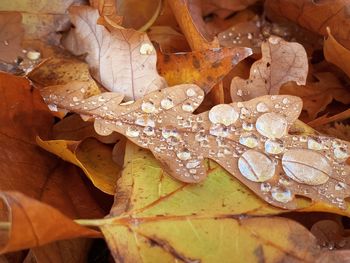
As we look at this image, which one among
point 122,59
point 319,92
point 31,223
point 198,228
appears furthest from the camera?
point 319,92

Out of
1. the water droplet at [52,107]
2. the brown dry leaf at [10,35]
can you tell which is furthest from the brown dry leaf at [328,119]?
the brown dry leaf at [10,35]

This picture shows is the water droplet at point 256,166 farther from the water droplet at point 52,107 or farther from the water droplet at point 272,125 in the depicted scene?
the water droplet at point 52,107

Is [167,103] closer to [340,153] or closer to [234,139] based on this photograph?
[234,139]

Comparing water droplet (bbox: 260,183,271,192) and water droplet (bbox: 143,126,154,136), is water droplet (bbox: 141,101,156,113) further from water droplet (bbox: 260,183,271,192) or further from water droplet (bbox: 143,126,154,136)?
water droplet (bbox: 260,183,271,192)

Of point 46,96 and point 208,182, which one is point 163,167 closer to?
point 208,182

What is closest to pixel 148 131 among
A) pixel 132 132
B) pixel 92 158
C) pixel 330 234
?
pixel 132 132

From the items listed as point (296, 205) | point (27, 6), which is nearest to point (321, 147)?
point (296, 205)
